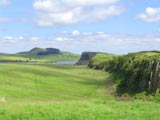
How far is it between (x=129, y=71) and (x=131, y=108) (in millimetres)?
73788

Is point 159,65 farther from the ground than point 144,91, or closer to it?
farther from the ground

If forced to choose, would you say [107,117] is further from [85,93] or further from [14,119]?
[85,93]

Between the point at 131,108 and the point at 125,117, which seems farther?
the point at 131,108

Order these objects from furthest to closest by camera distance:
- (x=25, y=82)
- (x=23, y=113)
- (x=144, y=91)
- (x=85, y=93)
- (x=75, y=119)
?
(x=25, y=82)
(x=85, y=93)
(x=144, y=91)
(x=23, y=113)
(x=75, y=119)

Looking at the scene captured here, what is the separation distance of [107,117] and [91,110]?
4.97 meters

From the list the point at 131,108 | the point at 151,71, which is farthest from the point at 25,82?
the point at 131,108

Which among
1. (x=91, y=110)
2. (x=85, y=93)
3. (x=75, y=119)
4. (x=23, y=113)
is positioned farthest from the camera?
(x=85, y=93)

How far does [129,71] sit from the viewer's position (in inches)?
4754

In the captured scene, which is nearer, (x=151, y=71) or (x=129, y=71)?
(x=151, y=71)

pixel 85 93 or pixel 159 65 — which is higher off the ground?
pixel 159 65

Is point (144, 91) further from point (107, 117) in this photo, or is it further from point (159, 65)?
point (107, 117)

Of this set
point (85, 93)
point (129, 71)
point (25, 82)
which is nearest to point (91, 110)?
point (85, 93)

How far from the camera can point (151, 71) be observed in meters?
99.2

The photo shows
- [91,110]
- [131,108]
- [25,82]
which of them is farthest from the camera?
[25,82]
